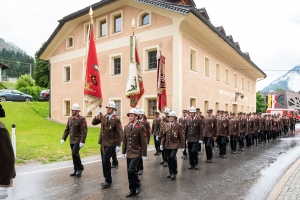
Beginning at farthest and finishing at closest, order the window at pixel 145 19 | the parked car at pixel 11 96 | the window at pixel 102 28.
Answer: the parked car at pixel 11 96, the window at pixel 102 28, the window at pixel 145 19

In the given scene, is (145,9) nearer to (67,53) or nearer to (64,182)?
(67,53)

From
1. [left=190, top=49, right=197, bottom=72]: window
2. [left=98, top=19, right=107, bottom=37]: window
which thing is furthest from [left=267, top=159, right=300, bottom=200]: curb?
[left=98, top=19, right=107, bottom=37]: window

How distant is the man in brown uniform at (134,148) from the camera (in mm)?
5961

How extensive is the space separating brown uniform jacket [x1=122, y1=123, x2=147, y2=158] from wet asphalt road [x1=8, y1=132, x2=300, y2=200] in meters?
0.87

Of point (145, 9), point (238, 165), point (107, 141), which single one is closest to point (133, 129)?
point (107, 141)

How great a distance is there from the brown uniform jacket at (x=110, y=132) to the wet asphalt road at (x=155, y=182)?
3.35 feet

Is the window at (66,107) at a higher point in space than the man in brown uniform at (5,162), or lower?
higher

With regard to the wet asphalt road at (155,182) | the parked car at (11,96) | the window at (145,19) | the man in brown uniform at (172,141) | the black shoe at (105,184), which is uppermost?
the window at (145,19)

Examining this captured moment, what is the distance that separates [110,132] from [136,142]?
979 millimetres

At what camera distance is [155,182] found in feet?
23.4

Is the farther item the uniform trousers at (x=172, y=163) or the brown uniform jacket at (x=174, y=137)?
the brown uniform jacket at (x=174, y=137)

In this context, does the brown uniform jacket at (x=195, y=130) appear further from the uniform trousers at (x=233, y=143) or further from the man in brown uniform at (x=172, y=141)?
the uniform trousers at (x=233, y=143)

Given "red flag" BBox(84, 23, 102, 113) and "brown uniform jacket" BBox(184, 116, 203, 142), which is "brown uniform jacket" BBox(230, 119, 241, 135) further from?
"red flag" BBox(84, 23, 102, 113)

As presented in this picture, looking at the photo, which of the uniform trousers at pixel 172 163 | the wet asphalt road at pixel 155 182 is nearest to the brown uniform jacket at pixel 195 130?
the wet asphalt road at pixel 155 182
